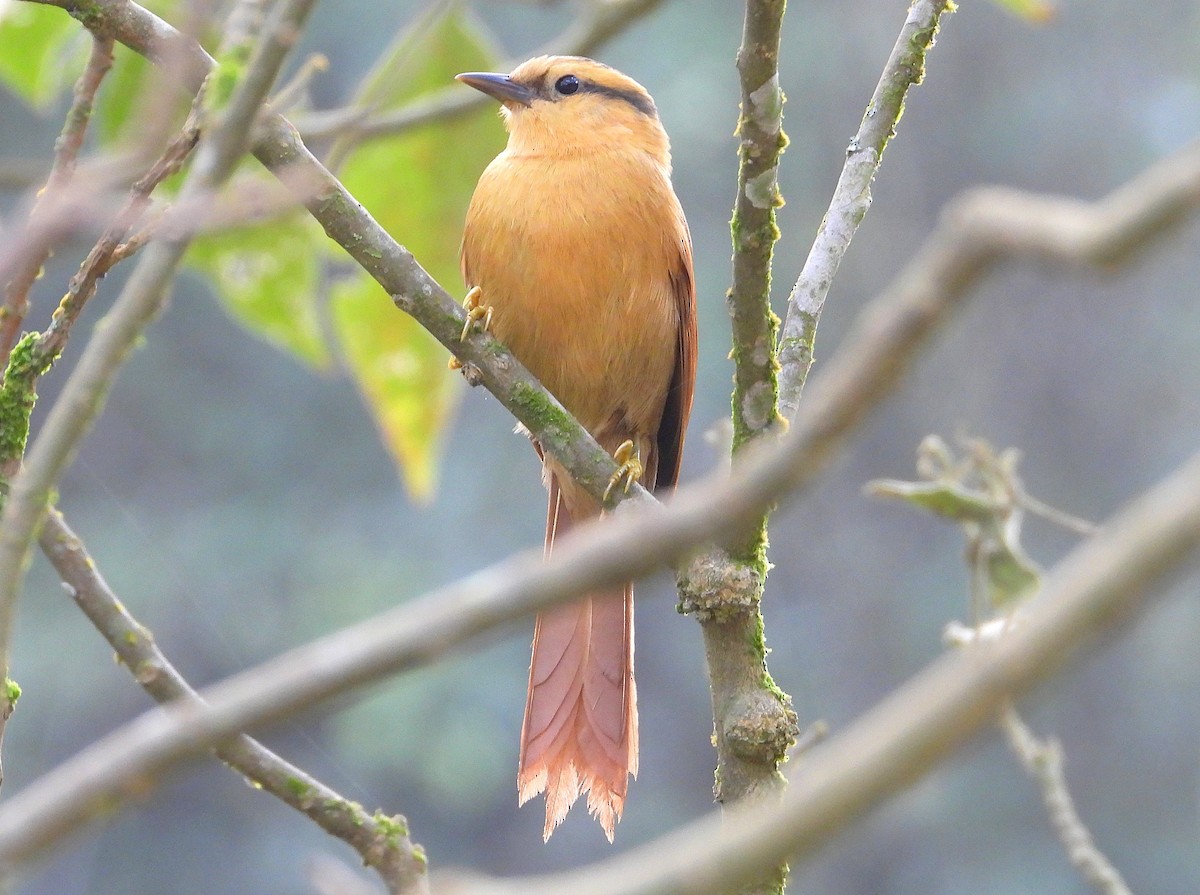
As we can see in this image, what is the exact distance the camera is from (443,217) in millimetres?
2494

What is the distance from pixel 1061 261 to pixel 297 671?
43cm

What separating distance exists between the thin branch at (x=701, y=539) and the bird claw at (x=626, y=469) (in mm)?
1281

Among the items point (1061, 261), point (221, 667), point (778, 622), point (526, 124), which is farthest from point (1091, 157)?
point (1061, 261)

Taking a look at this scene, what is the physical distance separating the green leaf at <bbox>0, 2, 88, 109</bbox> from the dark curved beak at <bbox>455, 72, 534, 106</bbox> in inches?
26.9

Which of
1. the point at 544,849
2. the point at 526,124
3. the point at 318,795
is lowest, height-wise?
the point at 318,795

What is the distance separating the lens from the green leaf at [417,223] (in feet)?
7.93

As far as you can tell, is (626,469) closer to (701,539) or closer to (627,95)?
(701,539)

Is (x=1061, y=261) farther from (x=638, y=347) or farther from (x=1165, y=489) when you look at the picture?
(x=638, y=347)

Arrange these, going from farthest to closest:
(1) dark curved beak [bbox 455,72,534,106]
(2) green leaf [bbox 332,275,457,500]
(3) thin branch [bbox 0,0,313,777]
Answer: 1. (1) dark curved beak [bbox 455,72,534,106]
2. (2) green leaf [bbox 332,275,457,500]
3. (3) thin branch [bbox 0,0,313,777]

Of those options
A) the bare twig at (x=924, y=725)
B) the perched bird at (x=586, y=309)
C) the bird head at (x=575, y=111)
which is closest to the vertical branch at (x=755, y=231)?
the perched bird at (x=586, y=309)

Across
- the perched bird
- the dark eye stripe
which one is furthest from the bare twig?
the dark eye stripe

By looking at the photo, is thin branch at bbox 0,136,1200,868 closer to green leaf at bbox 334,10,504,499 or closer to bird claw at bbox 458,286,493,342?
green leaf at bbox 334,10,504,499

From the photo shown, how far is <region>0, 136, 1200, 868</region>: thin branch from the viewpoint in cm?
70

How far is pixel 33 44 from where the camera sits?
2.26m
